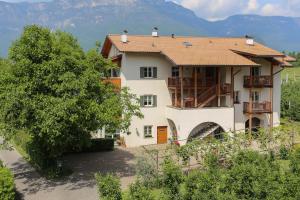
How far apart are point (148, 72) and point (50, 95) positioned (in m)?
15.3

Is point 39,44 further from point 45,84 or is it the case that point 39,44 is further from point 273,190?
point 273,190

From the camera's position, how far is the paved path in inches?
951

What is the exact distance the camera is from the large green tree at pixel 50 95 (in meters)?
23.3

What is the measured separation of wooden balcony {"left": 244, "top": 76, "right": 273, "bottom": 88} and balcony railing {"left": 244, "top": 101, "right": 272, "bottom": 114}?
157 centimetres

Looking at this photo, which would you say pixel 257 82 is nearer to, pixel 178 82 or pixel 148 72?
pixel 178 82

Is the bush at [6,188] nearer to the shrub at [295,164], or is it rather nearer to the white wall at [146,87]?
the shrub at [295,164]

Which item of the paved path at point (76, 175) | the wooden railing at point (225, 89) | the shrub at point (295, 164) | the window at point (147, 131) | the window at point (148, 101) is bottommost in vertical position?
the paved path at point (76, 175)

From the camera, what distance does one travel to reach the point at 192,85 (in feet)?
124

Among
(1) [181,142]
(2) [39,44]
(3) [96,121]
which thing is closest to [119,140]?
(1) [181,142]

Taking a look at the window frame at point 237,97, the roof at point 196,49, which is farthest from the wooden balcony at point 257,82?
the roof at point 196,49

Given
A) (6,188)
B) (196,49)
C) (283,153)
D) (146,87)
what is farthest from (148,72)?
(6,188)

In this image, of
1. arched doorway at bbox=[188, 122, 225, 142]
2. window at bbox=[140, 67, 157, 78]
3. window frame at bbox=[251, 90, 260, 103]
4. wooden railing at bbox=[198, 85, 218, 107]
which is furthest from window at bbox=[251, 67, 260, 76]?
window at bbox=[140, 67, 157, 78]

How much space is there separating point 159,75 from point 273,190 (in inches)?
823

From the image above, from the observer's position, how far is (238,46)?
4191 cm
